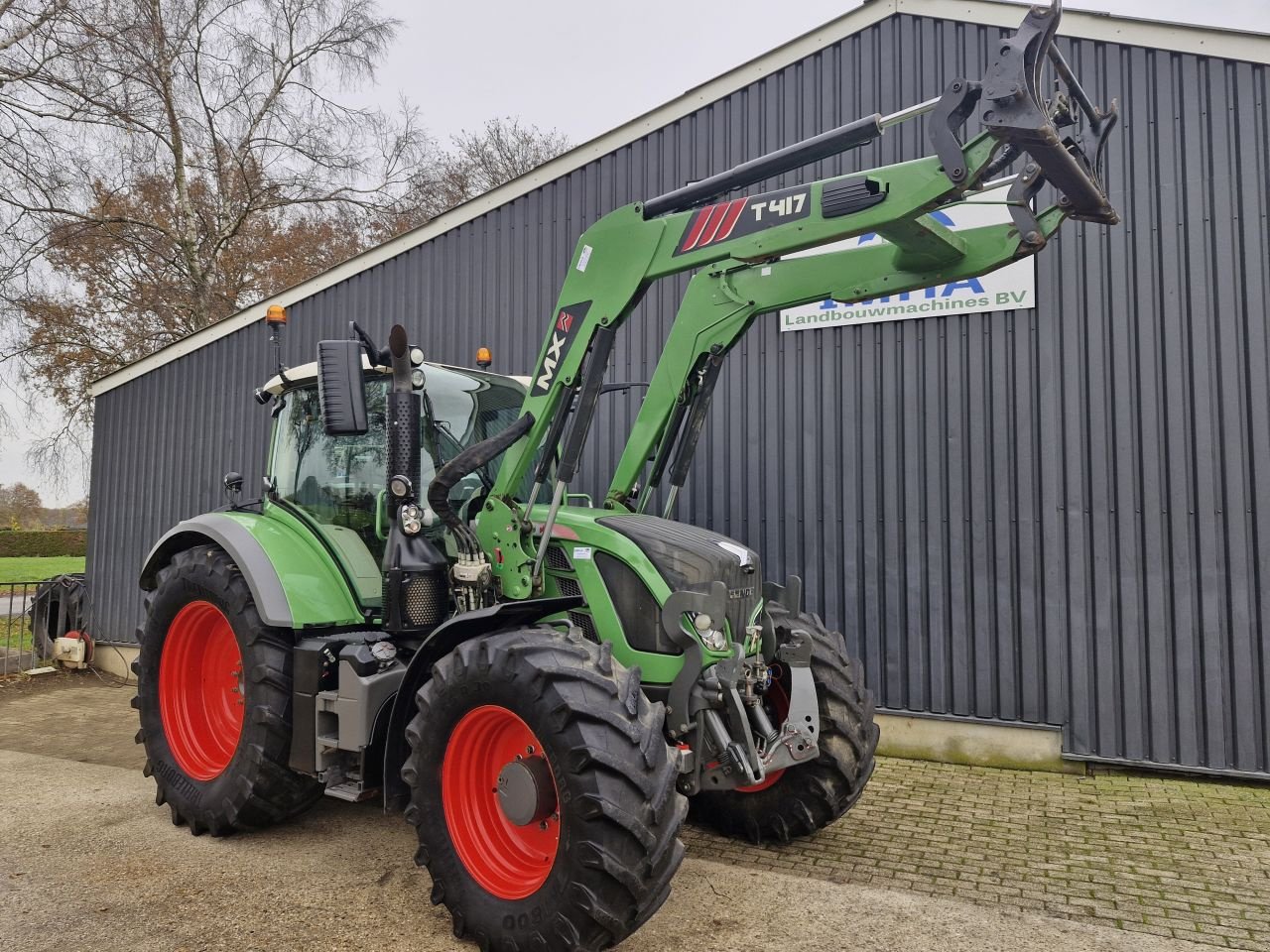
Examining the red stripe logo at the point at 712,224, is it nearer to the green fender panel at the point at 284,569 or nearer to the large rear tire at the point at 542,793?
the large rear tire at the point at 542,793

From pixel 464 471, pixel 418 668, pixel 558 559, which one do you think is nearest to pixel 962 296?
pixel 558 559

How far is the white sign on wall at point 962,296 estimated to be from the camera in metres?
6.06

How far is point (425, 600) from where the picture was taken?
403 cm

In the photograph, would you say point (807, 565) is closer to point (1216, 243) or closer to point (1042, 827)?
point (1042, 827)

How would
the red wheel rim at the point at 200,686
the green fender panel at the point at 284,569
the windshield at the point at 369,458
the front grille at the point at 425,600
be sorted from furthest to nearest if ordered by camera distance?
the red wheel rim at the point at 200,686
the windshield at the point at 369,458
the green fender panel at the point at 284,569
the front grille at the point at 425,600

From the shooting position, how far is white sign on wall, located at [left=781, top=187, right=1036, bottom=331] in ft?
19.9

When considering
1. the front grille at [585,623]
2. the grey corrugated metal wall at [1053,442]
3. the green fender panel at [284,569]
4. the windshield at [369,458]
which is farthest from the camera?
the grey corrugated metal wall at [1053,442]

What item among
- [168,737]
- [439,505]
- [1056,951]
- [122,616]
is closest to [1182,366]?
[1056,951]

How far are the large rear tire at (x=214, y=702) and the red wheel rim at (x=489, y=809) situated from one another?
1243mm

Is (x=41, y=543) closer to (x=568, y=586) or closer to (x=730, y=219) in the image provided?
(x=568, y=586)

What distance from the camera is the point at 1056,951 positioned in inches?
126

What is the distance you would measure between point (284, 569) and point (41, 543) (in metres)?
33.8

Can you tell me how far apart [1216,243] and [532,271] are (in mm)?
5230

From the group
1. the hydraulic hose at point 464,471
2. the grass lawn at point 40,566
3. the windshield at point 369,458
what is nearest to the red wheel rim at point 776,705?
the hydraulic hose at point 464,471
